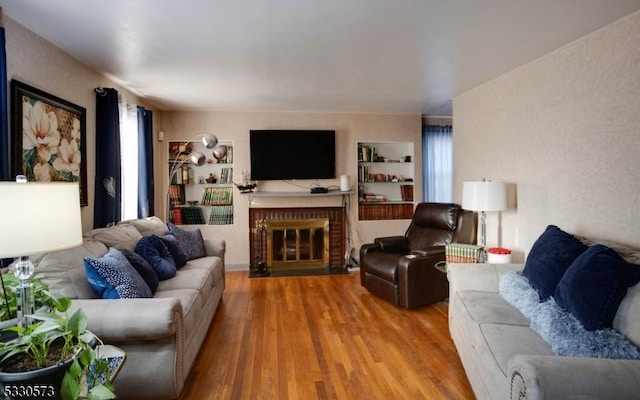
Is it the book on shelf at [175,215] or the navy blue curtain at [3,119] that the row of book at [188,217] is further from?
the navy blue curtain at [3,119]

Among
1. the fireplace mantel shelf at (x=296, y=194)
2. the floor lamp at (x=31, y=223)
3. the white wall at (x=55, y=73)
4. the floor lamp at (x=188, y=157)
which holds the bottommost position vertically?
the floor lamp at (x=31, y=223)

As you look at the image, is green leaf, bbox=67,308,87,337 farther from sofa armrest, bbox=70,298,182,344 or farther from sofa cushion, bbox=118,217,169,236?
sofa cushion, bbox=118,217,169,236

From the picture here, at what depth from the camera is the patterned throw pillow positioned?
3.70m

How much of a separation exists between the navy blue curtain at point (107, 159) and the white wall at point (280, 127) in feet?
5.33

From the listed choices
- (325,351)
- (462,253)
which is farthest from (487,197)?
(325,351)

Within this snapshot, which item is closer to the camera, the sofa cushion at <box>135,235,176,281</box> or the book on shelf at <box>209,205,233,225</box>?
the sofa cushion at <box>135,235,176,281</box>

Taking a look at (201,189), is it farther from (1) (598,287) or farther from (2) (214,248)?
(1) (598,287)

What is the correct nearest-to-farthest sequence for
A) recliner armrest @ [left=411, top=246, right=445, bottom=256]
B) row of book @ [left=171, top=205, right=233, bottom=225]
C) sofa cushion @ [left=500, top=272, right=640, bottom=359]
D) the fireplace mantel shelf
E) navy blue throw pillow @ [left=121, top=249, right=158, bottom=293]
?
sofa cushion @ [left=500, top=272, right=640, bottom=359] < navy blue throw pillow @ [left=121, top=249, right=158, bottom=293] < recliner armrest @ [left=411, top=246, right=445, bottom=256] < the fireplace mantel shelf < row of book @ [left=171, top=205, right=233, bottom=225]

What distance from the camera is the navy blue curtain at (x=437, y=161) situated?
19.2ft

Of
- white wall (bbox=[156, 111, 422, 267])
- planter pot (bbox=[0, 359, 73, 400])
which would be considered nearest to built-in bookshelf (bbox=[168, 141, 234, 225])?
white wall (bbox=[156, 111, 422, 267])

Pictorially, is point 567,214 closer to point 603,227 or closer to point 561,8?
point 603,227

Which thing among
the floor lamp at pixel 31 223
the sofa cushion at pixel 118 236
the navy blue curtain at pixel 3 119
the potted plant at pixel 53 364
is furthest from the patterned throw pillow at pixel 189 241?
the potted plant at pixel 53 364

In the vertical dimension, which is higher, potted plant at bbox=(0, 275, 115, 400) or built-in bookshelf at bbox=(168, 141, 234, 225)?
built-in bookshelf at bbox=(168, 141, 234, 225)

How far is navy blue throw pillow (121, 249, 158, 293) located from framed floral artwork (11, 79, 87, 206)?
808 mm
